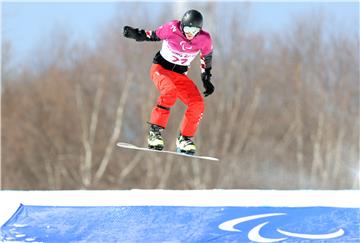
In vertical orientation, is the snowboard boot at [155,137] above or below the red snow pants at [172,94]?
below

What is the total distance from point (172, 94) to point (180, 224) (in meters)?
1.86

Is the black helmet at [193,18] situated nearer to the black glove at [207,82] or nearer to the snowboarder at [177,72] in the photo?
→ the snowboarder at [177,72]

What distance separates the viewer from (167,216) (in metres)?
9.54

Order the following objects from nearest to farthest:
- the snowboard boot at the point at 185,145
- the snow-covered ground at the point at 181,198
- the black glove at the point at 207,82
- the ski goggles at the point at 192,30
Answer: the ski goggles at the point at 192,30 < the black glove at the point at 207,82 < the snowboard boot at the point at 185,145 < the snow-covered ground at the point at 181,198

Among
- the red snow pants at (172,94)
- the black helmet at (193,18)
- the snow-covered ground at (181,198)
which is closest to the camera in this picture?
the black helmet at (193,18)

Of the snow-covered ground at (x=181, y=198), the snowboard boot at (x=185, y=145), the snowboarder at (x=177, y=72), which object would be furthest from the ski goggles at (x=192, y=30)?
the snow-covered ground at (x=181, y=198)

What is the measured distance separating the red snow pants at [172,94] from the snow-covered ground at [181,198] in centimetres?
168

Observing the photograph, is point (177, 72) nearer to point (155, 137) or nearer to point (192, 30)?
point (192, 30)

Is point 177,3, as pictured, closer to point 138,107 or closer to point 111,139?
point 138,107

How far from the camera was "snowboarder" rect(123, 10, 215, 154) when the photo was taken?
8578 millimetres

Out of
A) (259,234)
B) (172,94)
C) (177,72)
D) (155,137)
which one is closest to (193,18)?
(177,72)

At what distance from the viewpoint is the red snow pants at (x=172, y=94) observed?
346 inches

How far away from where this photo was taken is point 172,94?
8773 millimetres

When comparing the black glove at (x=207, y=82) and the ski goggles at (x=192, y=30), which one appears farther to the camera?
the black glove at (x=207, y=82)
